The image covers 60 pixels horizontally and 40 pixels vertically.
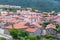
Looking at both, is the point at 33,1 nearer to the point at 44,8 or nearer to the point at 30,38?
the point at 44,8

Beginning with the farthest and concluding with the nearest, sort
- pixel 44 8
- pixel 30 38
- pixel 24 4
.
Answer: pixel 24 4 < pixel 44 8 < pixel 30 38

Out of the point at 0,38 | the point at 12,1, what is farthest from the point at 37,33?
the point at 12,1

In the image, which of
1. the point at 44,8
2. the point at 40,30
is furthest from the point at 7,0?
the point at 40,30

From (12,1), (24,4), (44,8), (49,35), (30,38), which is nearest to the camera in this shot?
(30,38)

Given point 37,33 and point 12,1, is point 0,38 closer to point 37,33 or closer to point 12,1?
point 37,33

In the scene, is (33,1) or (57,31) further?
(33,1)

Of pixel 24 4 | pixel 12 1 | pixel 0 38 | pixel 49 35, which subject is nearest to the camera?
pixel 0 38

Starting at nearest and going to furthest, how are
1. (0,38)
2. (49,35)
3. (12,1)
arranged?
(0,38) < (49,35) < (12,1)

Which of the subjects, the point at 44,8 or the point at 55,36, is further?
the point at 44,8
